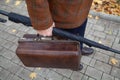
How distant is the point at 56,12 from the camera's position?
166cm

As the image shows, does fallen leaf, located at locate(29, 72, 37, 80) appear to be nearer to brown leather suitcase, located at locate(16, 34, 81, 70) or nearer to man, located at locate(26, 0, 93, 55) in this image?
brown leather suitcase, located at locate(16, 34, 81, 70)

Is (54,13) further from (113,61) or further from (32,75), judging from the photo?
(113,61)

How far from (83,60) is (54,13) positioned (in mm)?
1557

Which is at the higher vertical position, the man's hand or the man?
the man

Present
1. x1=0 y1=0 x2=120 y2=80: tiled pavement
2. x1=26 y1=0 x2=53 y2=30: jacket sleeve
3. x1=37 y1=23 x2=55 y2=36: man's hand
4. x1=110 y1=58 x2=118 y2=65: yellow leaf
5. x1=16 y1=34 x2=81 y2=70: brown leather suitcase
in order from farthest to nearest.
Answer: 1. x1=110 y1=58 x2=118 y2=65: yellow leaf
2. x1=0 y1=0 x2=120 y2=80: tiled pavement
3. x1=16 y1=34 x2=81 y2=70: brown leather suitcase
4. x1=37 y1=23 x2=55 y2=36: man's hand
5. x1=26 y1=0 x2=53 y2=30: jacket sleeve

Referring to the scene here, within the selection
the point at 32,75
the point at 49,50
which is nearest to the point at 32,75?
→ the point at 32,75

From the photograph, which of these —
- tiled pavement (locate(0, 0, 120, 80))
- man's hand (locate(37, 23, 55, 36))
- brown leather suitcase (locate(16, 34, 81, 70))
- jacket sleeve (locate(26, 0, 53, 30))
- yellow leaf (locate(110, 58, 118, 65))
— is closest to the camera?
jacket sleeve (locate(26, 0, 53, 30))

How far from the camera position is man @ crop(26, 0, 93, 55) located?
1470mm

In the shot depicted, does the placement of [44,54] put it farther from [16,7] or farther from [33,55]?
[16,7]

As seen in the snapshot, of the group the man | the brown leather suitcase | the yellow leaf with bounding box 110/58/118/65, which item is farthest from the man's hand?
the yellow leaf with bounding box 110/58/118/65

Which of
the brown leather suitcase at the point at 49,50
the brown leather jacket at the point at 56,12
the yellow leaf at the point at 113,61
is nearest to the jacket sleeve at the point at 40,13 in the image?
the brown leather jacket at the point at 56,12

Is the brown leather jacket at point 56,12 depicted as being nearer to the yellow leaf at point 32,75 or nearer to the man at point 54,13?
the man at point 54,13

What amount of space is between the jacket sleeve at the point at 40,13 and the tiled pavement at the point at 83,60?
1475 mm

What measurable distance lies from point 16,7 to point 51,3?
2999mm
